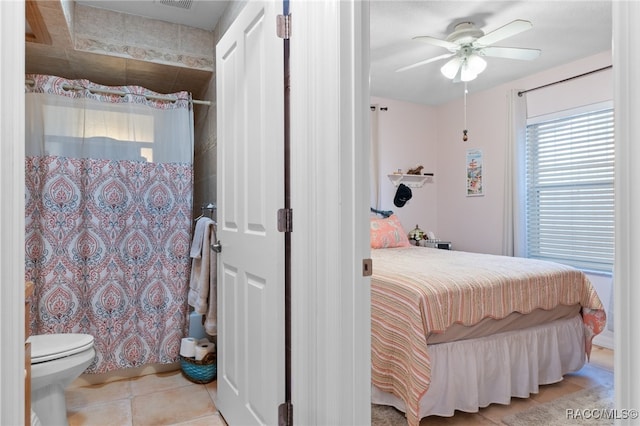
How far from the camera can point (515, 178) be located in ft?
12.8

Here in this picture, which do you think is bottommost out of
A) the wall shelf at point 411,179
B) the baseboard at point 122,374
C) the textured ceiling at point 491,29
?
the baseboard at point 122,374

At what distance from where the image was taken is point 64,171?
235cm

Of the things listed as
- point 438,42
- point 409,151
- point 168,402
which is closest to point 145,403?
point 168,402

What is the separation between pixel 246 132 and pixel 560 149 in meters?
3.35

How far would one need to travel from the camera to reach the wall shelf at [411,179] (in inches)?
185

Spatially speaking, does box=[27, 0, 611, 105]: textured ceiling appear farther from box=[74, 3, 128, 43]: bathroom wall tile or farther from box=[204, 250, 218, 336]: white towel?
box=[204, 250, 218, 336]: white towel

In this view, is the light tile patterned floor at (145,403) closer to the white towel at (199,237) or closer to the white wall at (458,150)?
the white towel at (199,237)

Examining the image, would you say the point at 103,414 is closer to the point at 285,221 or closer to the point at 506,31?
the point at 285,221

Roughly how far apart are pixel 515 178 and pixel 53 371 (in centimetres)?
405

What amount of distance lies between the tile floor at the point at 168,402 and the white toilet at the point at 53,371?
0.73 feet

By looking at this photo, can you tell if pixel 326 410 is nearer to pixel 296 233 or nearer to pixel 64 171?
pixel 296 233

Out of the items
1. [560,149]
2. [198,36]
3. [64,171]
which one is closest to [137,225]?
[64,171]

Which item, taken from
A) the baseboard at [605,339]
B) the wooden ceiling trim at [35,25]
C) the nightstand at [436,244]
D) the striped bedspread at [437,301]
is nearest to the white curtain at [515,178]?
the nightstand at [436,244]

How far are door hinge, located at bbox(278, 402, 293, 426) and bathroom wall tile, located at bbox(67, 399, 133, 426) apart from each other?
1038mm
